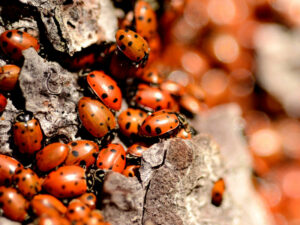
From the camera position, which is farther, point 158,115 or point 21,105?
point 158,115

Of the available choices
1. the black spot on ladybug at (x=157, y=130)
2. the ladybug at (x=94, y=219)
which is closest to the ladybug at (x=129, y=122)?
the black spot on ladybug at (x=157, y=130)

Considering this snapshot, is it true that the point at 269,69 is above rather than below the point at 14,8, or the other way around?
below

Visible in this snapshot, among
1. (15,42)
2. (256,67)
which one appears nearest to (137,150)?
(15,42)

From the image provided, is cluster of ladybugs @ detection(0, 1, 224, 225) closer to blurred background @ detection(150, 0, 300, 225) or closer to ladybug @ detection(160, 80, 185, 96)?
ladybug @ detection(160, 80, 185, 96)

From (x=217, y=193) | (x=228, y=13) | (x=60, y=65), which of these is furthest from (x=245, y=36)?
(x=60, y=65)

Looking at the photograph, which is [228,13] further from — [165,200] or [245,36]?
[165,200]

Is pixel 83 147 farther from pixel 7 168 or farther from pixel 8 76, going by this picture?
pixel 8 76
